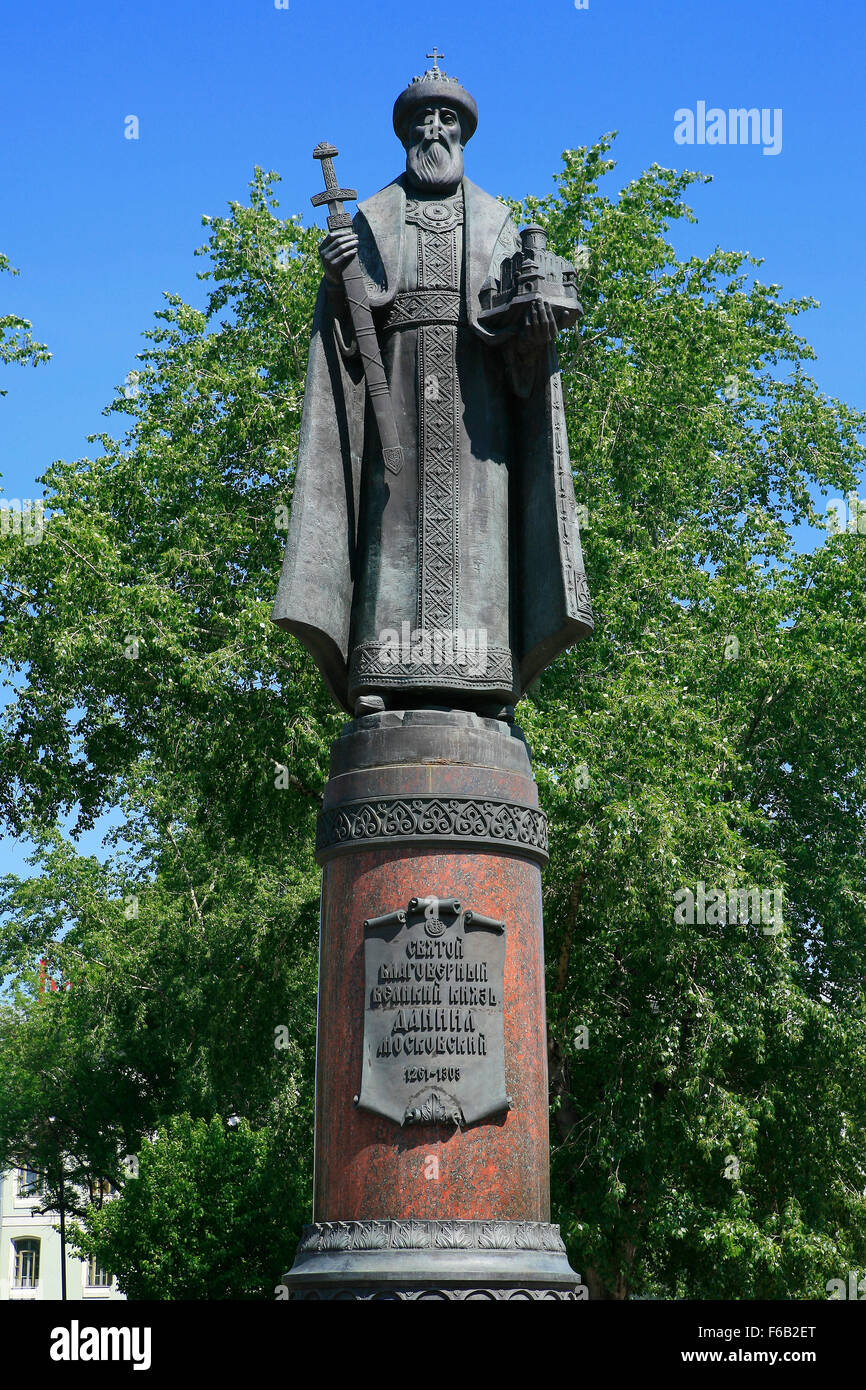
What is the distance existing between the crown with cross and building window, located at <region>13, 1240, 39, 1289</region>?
67.8 metres

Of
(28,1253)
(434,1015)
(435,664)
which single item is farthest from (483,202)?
(28,1253)

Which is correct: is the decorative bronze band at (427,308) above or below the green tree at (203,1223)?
above

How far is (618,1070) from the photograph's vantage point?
19641 millimetres

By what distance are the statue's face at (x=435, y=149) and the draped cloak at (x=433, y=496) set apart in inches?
4.9

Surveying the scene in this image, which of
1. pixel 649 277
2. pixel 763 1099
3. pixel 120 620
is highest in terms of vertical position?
pixel 649 277

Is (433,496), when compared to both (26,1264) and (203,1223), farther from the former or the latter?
(26,1264)

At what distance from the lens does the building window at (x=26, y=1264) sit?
67.8 m

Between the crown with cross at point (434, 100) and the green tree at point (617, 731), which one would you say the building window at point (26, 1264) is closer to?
the green tree at point (617, 731)

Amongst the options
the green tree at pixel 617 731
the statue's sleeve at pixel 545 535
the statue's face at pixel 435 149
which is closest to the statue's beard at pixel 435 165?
the statue's face at pixel 435 149

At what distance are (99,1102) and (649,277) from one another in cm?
2454

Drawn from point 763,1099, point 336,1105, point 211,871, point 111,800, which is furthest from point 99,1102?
point 336,1105

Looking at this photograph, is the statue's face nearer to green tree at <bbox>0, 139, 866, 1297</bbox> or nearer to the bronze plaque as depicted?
the bronze plaque

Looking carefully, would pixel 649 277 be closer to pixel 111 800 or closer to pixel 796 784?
pixel 796 784

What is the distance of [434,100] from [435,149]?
0.33 m
